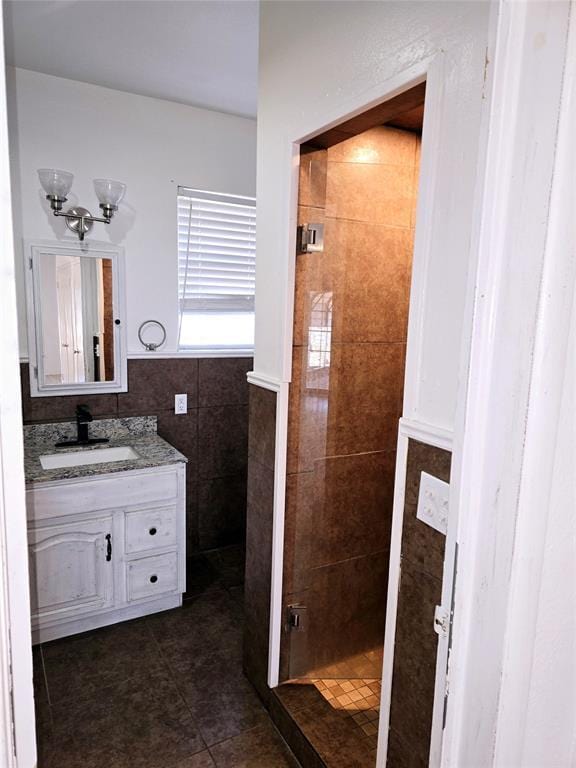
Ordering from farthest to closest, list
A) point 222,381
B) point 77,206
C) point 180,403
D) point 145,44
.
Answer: point 222,381
point 180,403
point 77,206
point 145,44

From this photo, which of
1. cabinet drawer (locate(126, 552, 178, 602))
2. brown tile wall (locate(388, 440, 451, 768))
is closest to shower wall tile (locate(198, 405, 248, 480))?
cabinet drawer (locate(126, 552, 178, 602))

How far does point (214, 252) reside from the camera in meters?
3.00

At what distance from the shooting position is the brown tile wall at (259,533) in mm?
1885

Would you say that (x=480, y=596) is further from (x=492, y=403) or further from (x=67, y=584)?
(x=67, y=584)

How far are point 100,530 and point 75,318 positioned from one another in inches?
43.4

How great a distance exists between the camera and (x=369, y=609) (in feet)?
7.25

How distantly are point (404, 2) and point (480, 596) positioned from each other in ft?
4.21

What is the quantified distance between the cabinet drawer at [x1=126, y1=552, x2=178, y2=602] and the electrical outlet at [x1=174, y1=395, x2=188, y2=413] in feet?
2.75

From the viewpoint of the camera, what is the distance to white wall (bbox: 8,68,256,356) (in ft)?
8.00

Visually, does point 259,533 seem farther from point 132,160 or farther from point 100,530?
point 132,160

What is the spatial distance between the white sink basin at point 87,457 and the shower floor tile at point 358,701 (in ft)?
4.49

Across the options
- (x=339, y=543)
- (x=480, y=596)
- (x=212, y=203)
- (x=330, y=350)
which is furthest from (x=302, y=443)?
(x=212, y=203)

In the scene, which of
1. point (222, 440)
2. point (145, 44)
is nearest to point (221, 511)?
point (222, 440)

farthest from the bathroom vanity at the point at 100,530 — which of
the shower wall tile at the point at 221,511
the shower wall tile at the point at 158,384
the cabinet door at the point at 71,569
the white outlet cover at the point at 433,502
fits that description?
the white outlet cover at the point at 433,502
